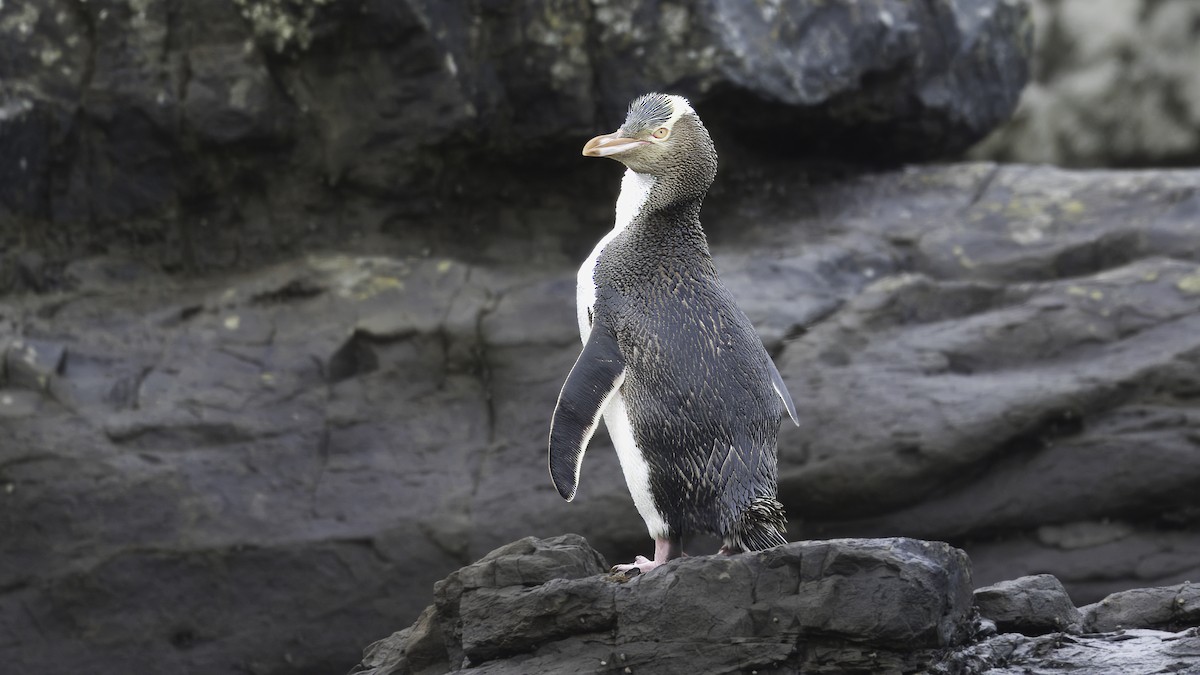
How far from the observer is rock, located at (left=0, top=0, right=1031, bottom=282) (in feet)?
26.3

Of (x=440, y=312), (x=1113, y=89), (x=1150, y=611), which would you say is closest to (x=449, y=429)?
(x=440, y=312)

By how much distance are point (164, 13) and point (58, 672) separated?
336cm

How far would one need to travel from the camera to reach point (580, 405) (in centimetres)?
504

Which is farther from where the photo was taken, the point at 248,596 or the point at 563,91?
the point at 563,91

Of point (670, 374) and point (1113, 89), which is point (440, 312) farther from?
point (1113, 89)

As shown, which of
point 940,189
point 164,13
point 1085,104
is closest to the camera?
point 164,13

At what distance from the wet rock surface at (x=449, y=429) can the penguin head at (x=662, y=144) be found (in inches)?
105

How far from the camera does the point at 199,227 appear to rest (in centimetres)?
842

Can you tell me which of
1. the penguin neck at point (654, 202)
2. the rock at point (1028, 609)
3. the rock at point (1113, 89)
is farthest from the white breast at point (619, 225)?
the rock at point (1113, 89)

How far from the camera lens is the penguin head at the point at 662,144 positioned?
17.5 ft

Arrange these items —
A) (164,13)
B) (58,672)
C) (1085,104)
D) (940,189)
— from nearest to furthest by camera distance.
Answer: (58,672), (164,13), (940,189), (1085,104)

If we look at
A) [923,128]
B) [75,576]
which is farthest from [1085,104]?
[75,576]

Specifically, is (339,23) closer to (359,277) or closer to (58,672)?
(359,277)

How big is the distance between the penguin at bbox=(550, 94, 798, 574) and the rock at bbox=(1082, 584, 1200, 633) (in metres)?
1.02
